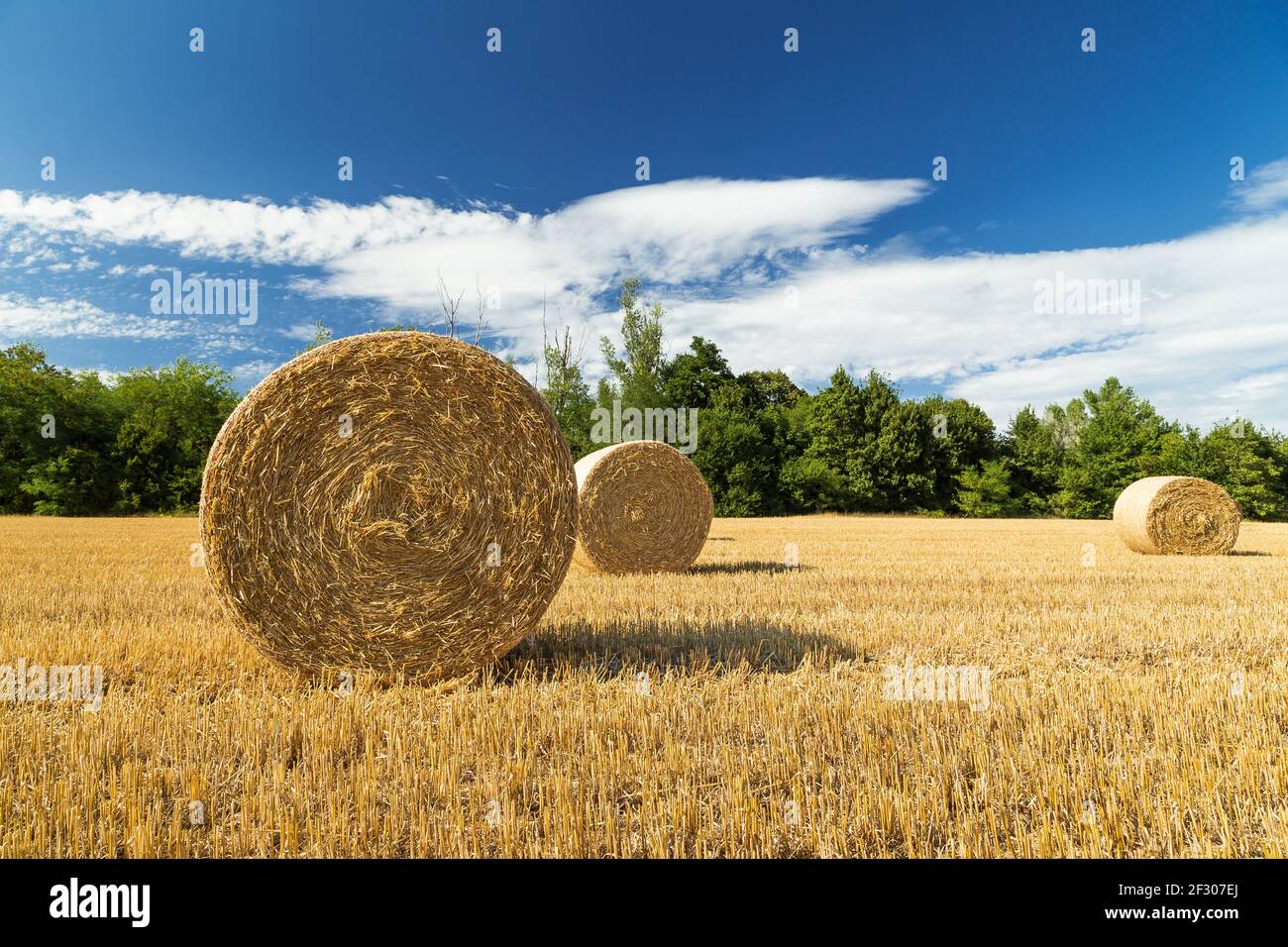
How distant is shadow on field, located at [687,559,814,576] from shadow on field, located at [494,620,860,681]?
159 inches

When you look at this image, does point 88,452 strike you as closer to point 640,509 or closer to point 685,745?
point 640,509

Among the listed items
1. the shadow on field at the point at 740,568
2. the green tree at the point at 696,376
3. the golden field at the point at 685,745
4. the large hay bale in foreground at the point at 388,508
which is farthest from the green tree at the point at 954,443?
the large hay bale in foreground at the point at 388,508

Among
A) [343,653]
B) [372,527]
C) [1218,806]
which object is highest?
[372,527]

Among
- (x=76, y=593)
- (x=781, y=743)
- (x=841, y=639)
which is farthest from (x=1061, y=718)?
(x=76, y=593)

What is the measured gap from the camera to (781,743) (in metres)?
3.62

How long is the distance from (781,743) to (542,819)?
1.23 meters

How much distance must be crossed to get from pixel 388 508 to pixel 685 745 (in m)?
2.55

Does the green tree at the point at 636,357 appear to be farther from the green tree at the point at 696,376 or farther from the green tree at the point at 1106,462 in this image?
the green tree at the point at 1106,462

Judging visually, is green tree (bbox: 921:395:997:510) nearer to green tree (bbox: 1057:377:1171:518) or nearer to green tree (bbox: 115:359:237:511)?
green tree (bbox: 1057:377:1171:518)

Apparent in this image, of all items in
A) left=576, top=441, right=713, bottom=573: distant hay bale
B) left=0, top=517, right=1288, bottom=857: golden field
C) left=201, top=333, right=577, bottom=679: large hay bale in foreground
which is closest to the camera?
left=0, top=517, right=1288, bottom=857: golden field

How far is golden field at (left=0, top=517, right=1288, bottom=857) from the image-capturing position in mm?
2869

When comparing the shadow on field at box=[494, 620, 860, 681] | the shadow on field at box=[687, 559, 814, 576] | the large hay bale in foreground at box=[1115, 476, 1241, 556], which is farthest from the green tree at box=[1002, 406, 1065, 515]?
the shadow on field at box=[494, 620, 860, 681]

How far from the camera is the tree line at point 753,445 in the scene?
32.4 m

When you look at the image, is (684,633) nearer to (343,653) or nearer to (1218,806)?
(343,653)
